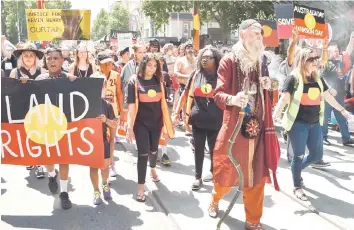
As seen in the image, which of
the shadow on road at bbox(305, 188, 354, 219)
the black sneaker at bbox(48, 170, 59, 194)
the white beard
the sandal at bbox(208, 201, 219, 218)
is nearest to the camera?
the white beard

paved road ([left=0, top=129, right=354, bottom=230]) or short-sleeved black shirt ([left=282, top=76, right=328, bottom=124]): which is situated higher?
short-sleeved black shirt ([left=282, top=76, right=328, bottom=124])

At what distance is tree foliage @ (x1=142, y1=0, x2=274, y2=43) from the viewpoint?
3197cm

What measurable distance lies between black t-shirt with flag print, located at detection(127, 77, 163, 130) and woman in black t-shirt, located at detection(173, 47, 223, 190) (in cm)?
46

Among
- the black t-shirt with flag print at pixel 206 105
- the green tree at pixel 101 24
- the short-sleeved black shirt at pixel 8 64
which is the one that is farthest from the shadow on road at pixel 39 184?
the green tree at pixel 101 24

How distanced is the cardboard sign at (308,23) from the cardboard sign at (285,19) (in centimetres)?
130

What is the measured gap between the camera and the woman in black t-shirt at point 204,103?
16.7ft

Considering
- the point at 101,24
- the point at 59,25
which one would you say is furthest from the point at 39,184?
the point at 101,24

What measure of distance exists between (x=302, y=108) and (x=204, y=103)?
1141 millimetres

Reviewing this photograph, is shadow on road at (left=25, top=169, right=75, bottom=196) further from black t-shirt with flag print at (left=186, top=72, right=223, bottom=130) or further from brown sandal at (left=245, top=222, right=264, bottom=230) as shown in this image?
brown sandal at (left=245, top=222, right=264, bottom=230)

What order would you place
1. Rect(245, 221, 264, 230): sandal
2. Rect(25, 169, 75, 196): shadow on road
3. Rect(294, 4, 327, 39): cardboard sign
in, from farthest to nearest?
Rect(294, 4, 327, 39): cardboard sign → Rect(25, 169, 75, 196): shadow on road → Rect(245, 221, 264, 230): sandal

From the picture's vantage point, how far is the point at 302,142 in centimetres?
490

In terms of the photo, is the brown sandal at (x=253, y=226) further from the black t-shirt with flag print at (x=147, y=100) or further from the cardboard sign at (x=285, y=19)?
the cardboard sign at (x=285, y=19)

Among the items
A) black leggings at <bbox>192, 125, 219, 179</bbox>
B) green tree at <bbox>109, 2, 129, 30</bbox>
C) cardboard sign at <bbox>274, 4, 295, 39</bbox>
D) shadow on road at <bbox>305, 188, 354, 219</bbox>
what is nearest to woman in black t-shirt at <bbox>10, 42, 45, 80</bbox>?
black leggings at <bbox>192, 125, 219, 179</bbox>

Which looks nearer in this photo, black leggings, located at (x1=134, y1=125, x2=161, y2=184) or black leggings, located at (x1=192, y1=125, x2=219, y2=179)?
black leggings, located at (x1=134, y1=125, x2=161, y2=184)
